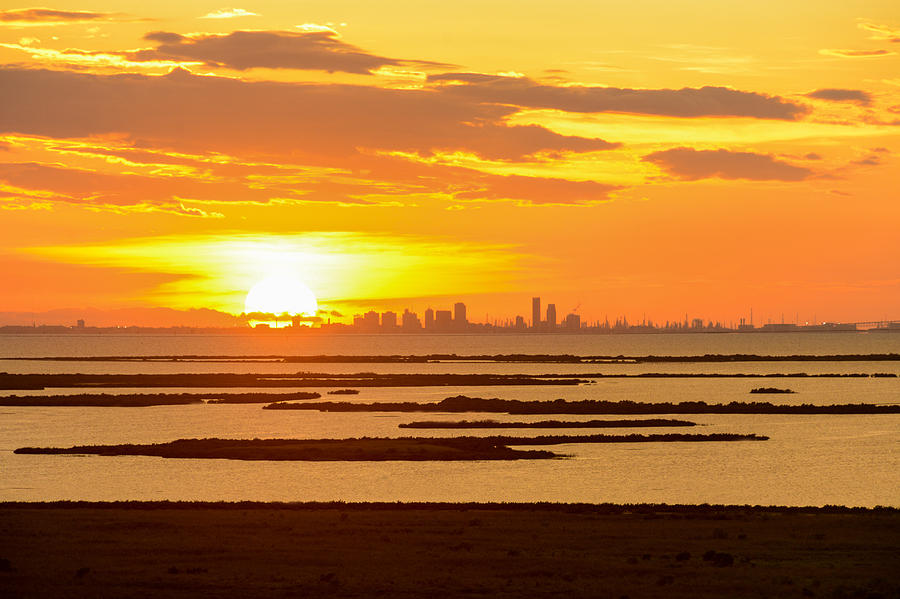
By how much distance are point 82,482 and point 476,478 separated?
1683cm

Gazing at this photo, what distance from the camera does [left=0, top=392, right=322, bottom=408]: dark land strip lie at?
10369 centimetres

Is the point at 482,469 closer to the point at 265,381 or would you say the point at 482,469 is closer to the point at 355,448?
the point at 355,448

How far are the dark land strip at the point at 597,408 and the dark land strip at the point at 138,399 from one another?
1177 cm

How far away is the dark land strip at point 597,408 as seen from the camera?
90.9 m

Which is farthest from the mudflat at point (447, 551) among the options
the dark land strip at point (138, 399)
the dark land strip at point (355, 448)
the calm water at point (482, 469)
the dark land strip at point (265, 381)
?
the dark land strip at point (265, 381)

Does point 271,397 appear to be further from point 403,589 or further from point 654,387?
point 403,589

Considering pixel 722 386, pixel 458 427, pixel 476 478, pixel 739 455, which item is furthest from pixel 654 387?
pixel 476 478

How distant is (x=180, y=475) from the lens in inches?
2029

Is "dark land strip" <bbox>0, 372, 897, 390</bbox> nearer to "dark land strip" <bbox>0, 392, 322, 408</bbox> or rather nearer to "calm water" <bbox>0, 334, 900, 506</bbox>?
"dark land strip" <bbox>0, 392, 322, 408</bbox>

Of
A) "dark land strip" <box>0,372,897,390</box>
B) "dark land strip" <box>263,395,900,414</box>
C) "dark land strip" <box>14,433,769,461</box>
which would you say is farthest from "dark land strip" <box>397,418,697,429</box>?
"dark land strip" <box>0,372,897,390</box>

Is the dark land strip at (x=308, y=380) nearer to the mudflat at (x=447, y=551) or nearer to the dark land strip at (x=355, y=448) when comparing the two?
the dark land strip at (x=355, y=448)

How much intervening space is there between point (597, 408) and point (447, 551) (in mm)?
63209

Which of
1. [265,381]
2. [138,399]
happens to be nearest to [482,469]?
[138,399]

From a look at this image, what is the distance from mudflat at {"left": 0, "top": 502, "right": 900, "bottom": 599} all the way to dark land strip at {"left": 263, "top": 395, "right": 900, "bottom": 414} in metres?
53.3
